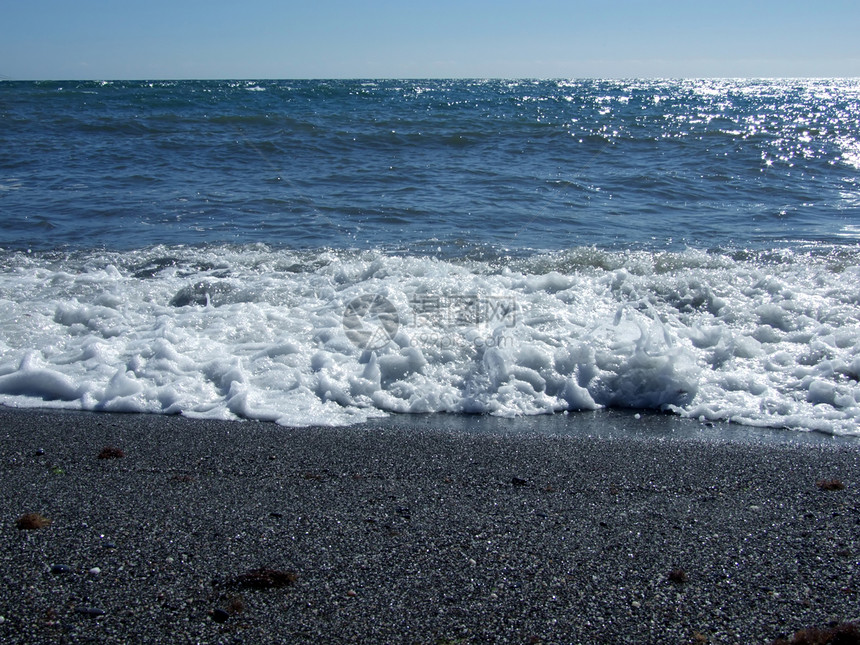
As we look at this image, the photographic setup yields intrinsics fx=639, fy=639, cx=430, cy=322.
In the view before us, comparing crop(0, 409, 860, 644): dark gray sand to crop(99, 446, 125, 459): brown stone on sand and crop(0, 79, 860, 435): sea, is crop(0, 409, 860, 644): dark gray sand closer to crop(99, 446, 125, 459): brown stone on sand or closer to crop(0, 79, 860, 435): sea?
crop(99, 446, 125, 459): brown stone on sand

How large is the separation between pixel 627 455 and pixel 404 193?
8.24m

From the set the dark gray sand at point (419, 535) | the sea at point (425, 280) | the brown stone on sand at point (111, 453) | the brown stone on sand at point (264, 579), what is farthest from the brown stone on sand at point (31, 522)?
the sea at point (425, 280)

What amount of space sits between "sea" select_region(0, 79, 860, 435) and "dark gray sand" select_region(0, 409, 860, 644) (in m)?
0.56

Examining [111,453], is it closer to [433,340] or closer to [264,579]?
[264,579]

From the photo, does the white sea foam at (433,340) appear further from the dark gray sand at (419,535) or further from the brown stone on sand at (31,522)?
the brown stone on sand at (31,522)

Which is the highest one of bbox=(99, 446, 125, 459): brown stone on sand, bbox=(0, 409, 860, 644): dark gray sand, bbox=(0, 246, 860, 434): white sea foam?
bbox=(0, 246, 860, 434): white sea foam

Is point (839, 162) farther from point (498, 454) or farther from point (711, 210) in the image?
point (498, 454)

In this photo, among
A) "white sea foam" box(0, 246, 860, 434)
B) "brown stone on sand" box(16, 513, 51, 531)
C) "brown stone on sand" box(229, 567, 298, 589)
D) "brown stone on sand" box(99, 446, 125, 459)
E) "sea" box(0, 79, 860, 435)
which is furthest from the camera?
"sea" box(0, 79, 860, 435)

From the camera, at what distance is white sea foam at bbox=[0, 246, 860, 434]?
170 inches

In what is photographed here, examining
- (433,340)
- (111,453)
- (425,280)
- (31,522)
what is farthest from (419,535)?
(425,280)

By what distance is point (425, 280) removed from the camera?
6.40 metres

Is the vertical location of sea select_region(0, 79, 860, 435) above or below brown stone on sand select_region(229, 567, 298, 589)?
above

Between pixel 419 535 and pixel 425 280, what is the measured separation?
3940 millimetres

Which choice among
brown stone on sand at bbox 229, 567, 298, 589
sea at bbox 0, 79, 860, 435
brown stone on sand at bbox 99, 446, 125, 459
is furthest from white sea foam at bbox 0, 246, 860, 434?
brown stone on sand at bbox 229, 567, 298, 589
